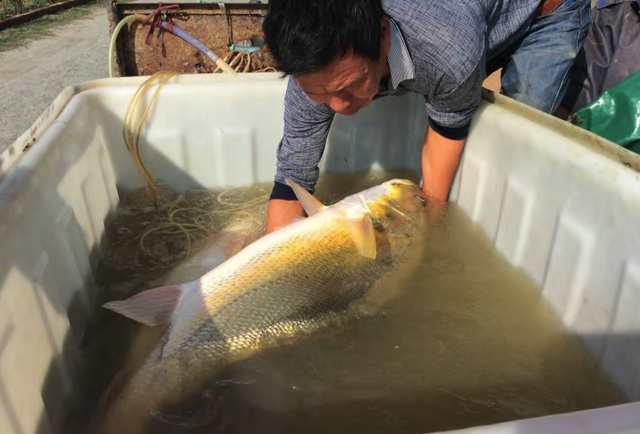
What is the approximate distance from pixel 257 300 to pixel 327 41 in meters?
0.70

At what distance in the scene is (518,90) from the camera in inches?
77.9

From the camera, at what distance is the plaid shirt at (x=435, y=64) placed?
1.42m

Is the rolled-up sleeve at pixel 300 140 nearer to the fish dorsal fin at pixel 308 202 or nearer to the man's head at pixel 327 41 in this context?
the fish dorsal fin at pixel 308 202

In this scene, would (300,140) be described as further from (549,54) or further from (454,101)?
(549,54)

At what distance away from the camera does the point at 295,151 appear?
1.86 m


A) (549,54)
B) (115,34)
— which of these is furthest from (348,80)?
(115,34)

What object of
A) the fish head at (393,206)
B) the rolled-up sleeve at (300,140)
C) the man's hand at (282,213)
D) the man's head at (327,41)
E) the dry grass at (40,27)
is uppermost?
the man's head at (327,41)

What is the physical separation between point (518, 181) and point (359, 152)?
842mm

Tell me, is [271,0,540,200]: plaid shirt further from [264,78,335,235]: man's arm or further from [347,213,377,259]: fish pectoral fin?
[347,213,377,259]: fish pectoral fin

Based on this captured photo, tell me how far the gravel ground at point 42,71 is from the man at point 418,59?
2.44 meters

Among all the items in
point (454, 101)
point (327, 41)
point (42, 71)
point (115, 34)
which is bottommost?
point (42, 71)

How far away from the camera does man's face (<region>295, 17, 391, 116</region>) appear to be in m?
1.26

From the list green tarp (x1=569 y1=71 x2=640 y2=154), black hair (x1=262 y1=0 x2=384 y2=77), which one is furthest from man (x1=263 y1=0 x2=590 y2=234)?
green tarp (x1=569 y1=71 x2=640 y2=154)

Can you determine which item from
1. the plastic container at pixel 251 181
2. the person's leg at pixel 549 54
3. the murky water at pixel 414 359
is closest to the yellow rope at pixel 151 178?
the plastic container at pixel 251 181
